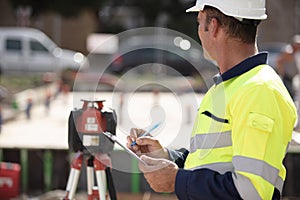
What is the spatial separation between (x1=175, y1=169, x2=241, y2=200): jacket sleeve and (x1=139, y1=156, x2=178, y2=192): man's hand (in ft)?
0.08

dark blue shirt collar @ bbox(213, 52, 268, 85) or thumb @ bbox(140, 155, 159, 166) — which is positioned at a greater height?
dark blue shirt collar @ bbox(213, 52, 268, 85)

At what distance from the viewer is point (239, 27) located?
2.42 meters

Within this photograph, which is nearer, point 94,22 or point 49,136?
point 49,136

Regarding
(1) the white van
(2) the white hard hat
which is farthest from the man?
(1) the white van

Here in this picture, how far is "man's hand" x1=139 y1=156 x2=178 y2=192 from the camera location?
243cm

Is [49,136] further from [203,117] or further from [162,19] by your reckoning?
[162,19]

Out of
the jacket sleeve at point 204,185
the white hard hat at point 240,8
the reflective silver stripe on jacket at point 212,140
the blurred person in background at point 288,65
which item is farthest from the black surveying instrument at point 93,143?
the blurred person in background at point 288,65

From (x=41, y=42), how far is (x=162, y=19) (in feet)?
43.5

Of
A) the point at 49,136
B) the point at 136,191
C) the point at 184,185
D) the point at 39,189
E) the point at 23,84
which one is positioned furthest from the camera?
the point at 23,84

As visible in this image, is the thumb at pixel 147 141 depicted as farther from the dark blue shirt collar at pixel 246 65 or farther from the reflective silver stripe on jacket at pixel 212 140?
the dark blue shirt collar at pixel 246 65

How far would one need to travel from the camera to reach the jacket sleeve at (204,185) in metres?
2.32

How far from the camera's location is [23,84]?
19.4 m

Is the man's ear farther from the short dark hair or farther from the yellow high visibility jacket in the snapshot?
the yellow high visibility jacket

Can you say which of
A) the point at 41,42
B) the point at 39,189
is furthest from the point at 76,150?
the point at 41,42
